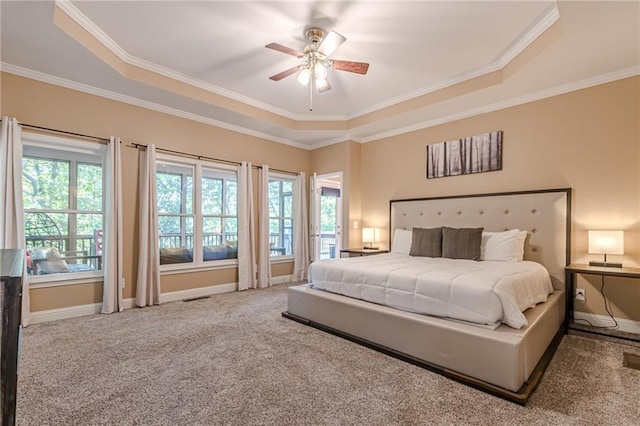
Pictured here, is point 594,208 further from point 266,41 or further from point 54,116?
point 54,116

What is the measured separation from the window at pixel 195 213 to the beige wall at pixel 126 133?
0.25m

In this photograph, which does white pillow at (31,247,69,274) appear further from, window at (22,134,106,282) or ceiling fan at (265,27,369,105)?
ceiling fan at (265,27,369,105)

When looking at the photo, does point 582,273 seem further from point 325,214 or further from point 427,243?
point 325,214

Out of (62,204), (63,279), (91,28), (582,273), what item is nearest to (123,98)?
(91,28)

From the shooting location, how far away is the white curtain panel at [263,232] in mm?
5262

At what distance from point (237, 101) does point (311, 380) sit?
3.82m

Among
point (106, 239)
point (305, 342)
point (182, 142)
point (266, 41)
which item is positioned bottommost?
point (305, 342)

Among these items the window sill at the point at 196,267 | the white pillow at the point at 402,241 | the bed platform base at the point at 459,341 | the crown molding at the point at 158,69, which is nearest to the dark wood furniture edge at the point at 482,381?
the bed platform base at the point at 459,341

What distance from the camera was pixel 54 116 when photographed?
351 centimetres

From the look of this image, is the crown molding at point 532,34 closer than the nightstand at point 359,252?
Yes

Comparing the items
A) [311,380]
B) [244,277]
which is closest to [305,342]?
[311,380]

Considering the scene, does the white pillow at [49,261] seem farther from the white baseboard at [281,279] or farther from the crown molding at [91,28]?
the white baseboard at [281,279]

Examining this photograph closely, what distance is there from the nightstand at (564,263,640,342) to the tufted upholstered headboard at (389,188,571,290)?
15 centimetres

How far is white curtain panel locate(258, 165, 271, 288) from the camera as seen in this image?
→ 526 centimetres
